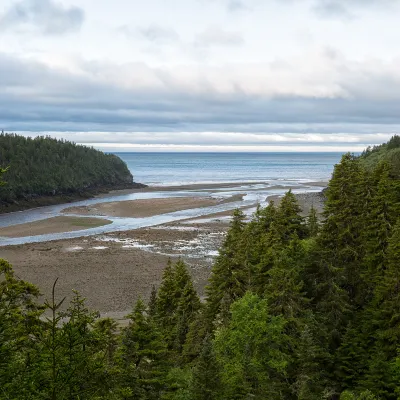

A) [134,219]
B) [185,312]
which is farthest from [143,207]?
[185,312]

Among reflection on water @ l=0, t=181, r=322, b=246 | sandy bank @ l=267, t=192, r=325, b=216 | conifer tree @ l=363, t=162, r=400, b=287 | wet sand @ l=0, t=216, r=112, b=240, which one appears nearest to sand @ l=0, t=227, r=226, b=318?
reflection on water @ l=0, t=181, r=322, b=246

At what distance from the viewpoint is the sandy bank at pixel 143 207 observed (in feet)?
304

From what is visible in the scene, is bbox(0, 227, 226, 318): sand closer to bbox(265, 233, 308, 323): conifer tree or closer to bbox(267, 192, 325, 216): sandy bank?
bbox(265, 233, 308, 323): conifer tree

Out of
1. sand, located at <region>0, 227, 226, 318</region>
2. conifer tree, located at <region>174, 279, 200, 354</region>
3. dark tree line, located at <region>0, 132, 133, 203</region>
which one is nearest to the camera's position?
conifer tree, located at <region>174, 279, 200, 354</region>

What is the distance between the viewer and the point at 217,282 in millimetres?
26203

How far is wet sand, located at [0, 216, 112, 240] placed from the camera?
7250 centimetres

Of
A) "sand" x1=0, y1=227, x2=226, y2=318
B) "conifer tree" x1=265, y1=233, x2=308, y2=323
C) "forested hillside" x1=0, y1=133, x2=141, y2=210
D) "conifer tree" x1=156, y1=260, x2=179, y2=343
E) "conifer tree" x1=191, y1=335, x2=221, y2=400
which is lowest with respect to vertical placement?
"sand" x1=0, y1=227, x2=226, y2=318

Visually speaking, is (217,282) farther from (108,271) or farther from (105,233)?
(105,233)

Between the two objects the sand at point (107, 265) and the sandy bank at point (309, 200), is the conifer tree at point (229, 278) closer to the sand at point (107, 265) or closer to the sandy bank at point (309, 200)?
the sand at point (107, 265)

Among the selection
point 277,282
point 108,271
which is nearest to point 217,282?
point 277,282

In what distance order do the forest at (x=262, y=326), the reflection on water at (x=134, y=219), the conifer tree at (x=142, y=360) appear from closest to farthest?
the forest at (x=262, y=326) < the conifer tree at (x=142, y=360) < the reflection on water at (x=134, y=219)

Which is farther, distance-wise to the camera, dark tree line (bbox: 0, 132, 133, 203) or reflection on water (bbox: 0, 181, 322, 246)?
dark tree line (bbox: 0, 132, 133, 203)

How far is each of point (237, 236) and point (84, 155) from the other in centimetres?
12848

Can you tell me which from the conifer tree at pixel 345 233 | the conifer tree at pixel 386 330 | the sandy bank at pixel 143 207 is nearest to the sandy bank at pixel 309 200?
the sandy bank at pixel 143 207
